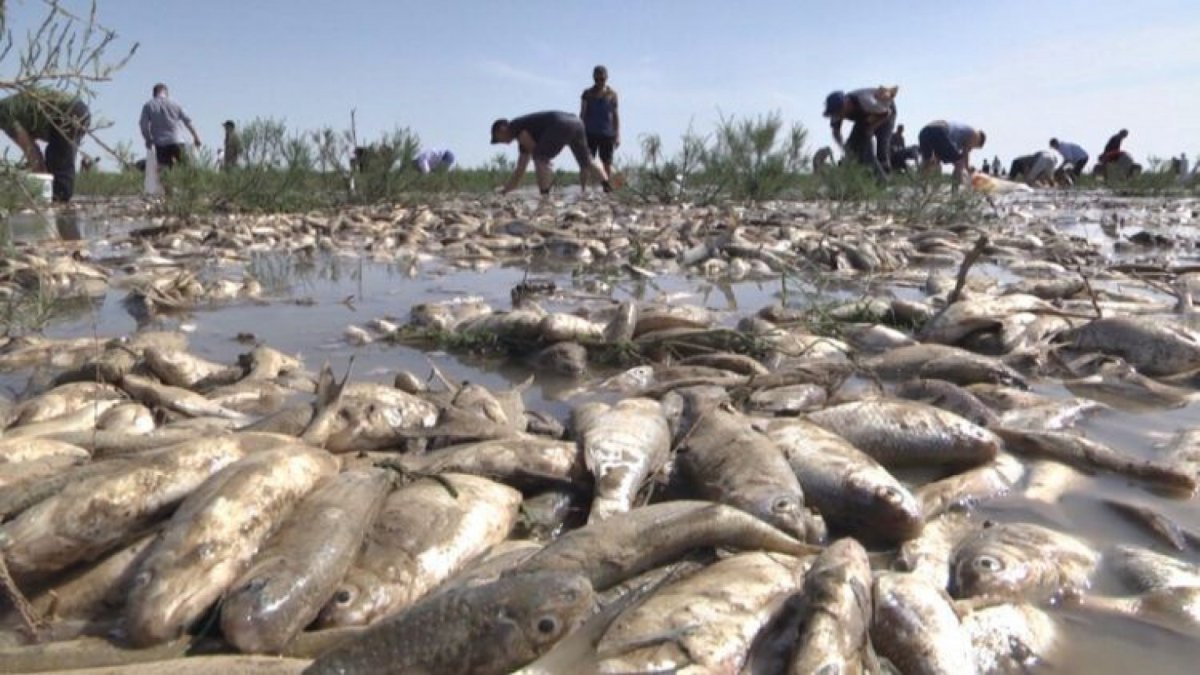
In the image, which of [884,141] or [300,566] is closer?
[300,566]

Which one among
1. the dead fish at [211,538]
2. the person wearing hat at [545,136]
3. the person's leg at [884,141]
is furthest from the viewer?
the person's leg at [884,141]

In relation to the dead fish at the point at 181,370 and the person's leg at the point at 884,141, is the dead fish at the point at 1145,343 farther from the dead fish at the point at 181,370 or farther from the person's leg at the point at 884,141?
the person's leg at the point at 884,141

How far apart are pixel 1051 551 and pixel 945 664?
0.91m

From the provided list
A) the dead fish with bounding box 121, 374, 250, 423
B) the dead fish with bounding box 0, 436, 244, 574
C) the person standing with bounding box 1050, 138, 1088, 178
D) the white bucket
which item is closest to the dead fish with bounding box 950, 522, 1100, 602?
the dead fish with bounding box 0, 436, 244, 574

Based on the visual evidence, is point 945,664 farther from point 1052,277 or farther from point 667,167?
point 667,167

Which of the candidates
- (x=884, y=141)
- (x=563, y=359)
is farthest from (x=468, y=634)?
(x=884, y=141)

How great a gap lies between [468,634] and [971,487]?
2335 millimetres

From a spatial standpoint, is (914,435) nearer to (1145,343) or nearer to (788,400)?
(788,400)

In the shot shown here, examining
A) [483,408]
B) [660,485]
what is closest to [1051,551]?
[660,485]

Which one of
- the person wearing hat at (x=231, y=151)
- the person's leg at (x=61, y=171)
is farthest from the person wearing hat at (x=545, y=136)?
the person's leg at (x=61, y=171)

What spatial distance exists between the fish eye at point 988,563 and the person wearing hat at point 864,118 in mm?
17062

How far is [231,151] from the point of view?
1809 centimetres

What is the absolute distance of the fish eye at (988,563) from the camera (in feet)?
9.19

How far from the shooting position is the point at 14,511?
9.75 feet
